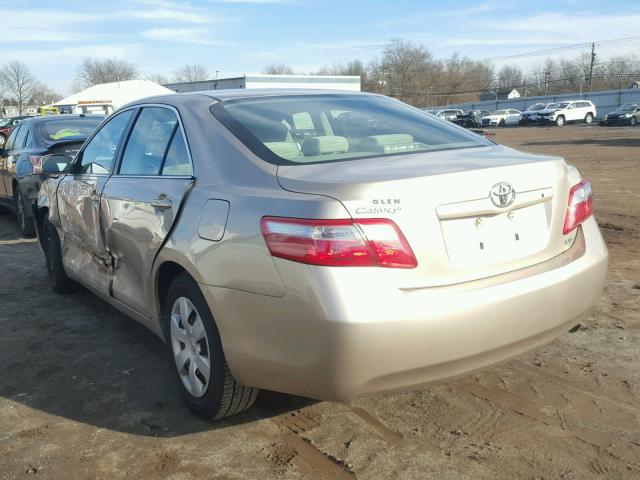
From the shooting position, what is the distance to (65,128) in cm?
887

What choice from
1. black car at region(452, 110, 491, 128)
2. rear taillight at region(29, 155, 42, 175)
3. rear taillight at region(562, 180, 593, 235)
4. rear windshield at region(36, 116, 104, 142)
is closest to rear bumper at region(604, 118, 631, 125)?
black car at region(452, 110, 491, 128)

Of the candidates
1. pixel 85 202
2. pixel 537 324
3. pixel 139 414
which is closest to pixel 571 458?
pixel 537 324

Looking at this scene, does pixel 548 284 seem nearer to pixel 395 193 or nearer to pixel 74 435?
pixel 395 193

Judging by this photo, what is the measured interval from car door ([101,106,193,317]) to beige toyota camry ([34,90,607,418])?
17 millimetres

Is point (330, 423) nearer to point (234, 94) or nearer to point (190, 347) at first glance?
point (190, 347)

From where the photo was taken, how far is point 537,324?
2.76 m

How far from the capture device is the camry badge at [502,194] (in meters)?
2.64

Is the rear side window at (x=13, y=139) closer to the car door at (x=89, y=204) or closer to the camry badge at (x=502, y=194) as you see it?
the car door at (x=89, y=204)

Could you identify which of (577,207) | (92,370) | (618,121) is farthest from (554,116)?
(92,370)

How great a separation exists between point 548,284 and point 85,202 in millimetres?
3196

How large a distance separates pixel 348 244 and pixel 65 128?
759 centimetres

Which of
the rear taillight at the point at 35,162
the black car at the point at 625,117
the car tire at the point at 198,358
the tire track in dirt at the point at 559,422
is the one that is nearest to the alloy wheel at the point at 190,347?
the car tire at the point at 198,358

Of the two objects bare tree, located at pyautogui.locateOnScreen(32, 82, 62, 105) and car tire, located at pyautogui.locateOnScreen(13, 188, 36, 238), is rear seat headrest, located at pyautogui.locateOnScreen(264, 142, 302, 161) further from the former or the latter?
bare tree, located at pyautogui.locateOnScreen(32, 82, 62, 105)

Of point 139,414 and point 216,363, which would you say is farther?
point 139,414
